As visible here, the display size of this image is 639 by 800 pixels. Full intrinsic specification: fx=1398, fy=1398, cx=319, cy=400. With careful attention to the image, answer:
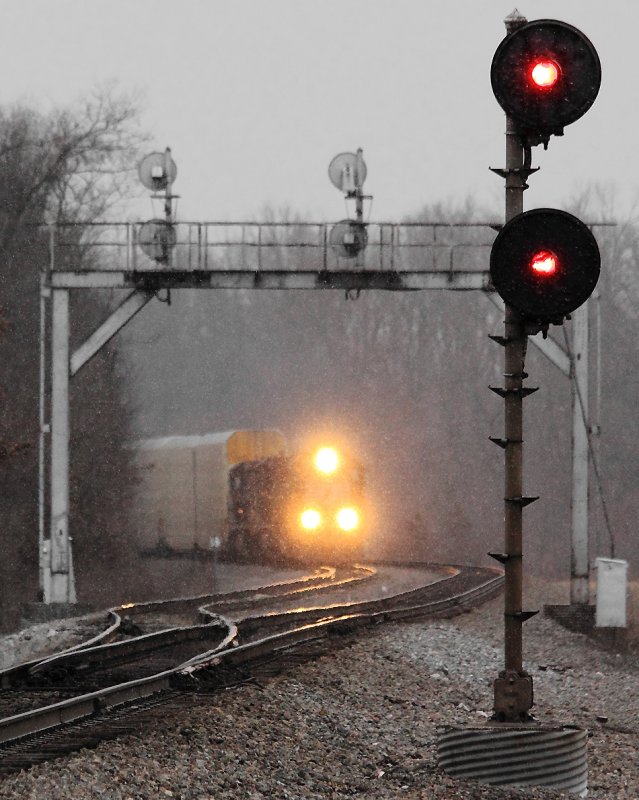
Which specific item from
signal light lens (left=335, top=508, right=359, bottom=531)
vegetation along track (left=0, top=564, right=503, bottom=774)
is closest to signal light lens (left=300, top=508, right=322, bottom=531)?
signal light lens (left=335, top=508, right=359, bottom=531)

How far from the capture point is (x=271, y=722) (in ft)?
29.8

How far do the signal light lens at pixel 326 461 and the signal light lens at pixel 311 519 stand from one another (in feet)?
2.85

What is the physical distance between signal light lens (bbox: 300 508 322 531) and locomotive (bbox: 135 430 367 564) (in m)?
0.02

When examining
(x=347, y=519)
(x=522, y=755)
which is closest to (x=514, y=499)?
(x=522, y=755)

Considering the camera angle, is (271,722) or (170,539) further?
(170,539)

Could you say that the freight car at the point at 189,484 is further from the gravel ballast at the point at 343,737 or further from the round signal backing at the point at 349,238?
the gravel ballast at the point at 343,737

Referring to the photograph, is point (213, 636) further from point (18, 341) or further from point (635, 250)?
point (635, 250)

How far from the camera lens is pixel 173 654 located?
13602 millimetres

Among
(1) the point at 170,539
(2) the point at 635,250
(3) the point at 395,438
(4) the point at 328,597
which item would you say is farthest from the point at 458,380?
(4) the point at 328,597

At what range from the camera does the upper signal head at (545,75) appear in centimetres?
705

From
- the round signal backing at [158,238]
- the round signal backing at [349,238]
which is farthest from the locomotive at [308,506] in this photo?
the round signal backing at [158,238]

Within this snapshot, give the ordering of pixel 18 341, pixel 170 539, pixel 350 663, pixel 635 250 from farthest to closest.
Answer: pixel 635 250, pixel 170 539, pixel 18 341, pixel 350 663

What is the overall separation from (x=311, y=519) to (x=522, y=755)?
22322mm

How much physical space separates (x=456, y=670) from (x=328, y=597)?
8475 millimetres
